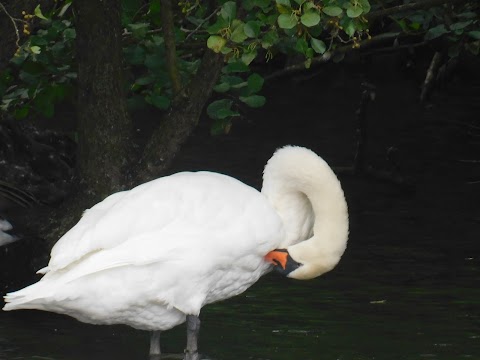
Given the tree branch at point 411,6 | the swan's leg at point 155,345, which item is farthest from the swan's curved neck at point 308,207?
the tree branch at point 411,6

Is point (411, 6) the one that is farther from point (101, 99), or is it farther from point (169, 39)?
point (101, 99)

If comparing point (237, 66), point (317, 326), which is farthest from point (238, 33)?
point (317, 326)

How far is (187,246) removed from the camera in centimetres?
667

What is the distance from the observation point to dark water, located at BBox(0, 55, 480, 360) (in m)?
7.58

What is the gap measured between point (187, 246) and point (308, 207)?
901 mm

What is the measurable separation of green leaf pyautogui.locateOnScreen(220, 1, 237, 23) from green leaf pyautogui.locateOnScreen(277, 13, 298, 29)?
47 cm

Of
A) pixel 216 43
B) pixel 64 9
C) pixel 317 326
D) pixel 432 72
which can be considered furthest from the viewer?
pixel 432 72

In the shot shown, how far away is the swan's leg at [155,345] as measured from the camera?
23.9ft

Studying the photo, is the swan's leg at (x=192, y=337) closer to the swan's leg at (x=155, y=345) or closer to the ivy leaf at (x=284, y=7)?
the swan's leg at (x=155, y=345)

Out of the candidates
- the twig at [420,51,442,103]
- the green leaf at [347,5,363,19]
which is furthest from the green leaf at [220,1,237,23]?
the twig at [420,51,442,103]

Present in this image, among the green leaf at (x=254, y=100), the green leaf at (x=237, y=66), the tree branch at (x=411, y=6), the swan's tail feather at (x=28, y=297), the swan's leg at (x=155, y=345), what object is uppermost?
the tree branch at (x=411, y=6)

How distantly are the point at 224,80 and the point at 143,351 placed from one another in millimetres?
1954

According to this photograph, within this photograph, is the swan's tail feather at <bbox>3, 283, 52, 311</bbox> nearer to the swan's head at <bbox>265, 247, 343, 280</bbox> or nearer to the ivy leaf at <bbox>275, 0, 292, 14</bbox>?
the swan's head at <bbox>265, 247, 343, 280</bbox>

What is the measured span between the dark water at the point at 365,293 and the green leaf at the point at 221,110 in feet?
4.05
